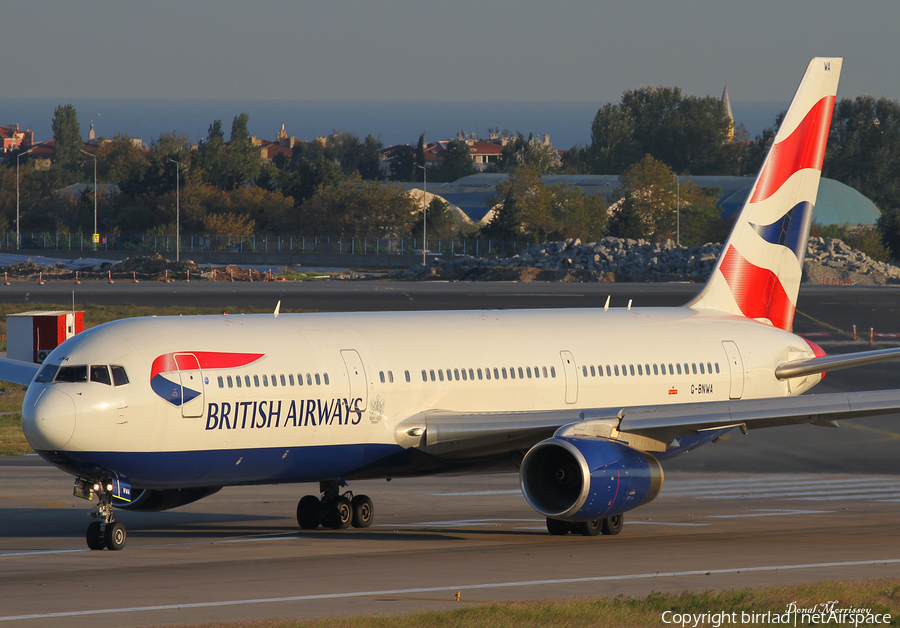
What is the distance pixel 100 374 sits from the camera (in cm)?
2164

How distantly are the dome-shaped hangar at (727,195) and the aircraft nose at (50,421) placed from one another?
145 m

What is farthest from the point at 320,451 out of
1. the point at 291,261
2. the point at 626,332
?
the point at 291,261

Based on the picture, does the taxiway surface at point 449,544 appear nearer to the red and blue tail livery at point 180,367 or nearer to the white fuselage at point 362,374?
the white fuselage at point 362,374

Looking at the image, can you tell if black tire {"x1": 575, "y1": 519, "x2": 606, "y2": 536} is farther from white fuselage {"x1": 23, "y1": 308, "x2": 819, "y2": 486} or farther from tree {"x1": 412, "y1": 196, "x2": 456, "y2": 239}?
tree {"x1": 412, "y1": 196, "x2": 456, "y2": 239}

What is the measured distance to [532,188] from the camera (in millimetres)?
160500

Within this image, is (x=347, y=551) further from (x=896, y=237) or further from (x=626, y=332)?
(x=896, y=237)

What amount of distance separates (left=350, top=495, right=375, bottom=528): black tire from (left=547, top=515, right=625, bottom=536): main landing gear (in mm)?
3935

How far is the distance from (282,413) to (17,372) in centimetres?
730

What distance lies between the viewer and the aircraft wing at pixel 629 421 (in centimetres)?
2367

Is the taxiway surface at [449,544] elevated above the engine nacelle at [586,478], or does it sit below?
below

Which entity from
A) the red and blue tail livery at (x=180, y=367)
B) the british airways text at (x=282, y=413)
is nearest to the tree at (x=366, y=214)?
the british airways text at (x=282, y=413)

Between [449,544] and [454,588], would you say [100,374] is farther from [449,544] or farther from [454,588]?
[454,588]

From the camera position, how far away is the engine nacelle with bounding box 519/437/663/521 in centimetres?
2266

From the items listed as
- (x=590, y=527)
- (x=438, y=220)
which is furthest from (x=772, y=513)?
(x=438, y=220)
